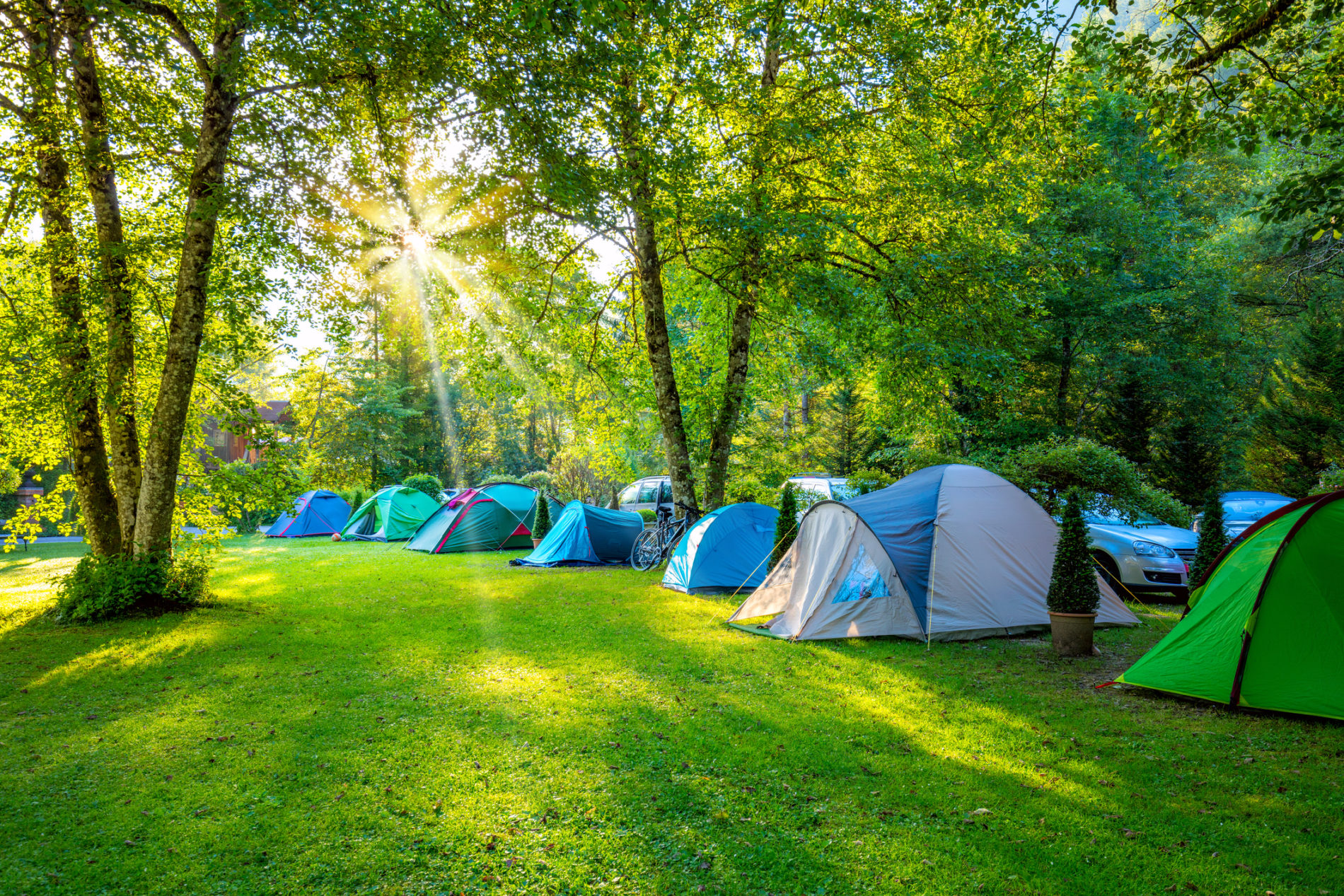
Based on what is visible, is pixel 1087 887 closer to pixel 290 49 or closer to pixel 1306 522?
pixel 1306 522

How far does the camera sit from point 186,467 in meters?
Answer: 9.72

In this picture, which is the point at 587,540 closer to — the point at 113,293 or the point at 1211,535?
the point at 113,293

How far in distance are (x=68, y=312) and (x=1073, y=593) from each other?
37.2 ft

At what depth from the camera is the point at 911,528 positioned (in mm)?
7684

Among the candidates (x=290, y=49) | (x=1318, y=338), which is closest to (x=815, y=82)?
(x=290, y=49)

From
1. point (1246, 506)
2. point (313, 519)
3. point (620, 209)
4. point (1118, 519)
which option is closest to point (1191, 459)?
point (1246, 506)

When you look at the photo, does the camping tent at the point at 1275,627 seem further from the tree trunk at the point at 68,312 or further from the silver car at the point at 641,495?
the silver car at the point at 641,495

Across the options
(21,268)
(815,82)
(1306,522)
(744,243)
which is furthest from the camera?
(815,82)

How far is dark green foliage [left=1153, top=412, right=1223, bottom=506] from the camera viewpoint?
17.6 m

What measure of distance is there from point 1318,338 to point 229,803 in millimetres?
24929

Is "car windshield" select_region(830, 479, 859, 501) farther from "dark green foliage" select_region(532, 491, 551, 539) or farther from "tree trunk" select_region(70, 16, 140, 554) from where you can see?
"tree trunk" select_region(70, 16, 140, 554)

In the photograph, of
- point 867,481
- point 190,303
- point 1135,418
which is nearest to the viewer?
point 190,303

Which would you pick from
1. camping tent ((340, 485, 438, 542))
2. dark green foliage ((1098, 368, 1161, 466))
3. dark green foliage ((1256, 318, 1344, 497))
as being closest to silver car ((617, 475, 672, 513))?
camping tent ((340, 485, 438, 542))

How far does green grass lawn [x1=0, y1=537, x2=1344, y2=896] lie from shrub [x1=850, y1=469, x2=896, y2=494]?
17.5 feet
